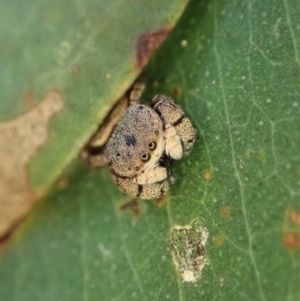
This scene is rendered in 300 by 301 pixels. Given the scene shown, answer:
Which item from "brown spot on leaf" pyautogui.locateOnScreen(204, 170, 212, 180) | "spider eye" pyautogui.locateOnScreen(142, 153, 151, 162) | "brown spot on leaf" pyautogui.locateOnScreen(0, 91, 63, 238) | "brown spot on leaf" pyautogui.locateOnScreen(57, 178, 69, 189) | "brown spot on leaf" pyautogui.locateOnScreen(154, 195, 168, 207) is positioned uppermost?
"brown spot on leaf" pyautogui.locateOnScreen(0, 91, 63, 238)

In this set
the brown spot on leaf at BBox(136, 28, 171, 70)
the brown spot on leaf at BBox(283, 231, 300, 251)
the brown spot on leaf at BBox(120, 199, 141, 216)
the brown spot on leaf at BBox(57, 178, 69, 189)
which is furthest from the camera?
the brown spot on leaf at BBox(57, 178, 69, 189)

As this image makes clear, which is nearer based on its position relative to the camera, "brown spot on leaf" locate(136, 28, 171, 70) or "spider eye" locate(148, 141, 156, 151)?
"brown spot on leaf" locate(136, 28, 171, 70)

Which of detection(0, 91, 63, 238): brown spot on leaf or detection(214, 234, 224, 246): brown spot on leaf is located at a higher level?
detection(0, 91, 63, 238): brown spot on leaf

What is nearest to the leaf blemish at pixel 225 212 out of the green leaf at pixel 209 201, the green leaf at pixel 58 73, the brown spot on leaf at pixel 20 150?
the green leaf at pixel 209 201

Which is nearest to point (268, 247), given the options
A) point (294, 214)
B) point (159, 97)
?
point (294, 214)

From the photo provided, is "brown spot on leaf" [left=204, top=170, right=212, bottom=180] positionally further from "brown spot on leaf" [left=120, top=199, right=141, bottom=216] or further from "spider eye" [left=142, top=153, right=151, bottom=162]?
"brown spot on leaf" [left=120, top=199, right=141, bottom=216]

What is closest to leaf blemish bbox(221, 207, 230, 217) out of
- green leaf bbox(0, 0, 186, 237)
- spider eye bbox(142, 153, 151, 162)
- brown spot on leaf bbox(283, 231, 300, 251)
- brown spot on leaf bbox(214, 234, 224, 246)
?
brown spot on leaf bbox(214, 234, 224, 246)
